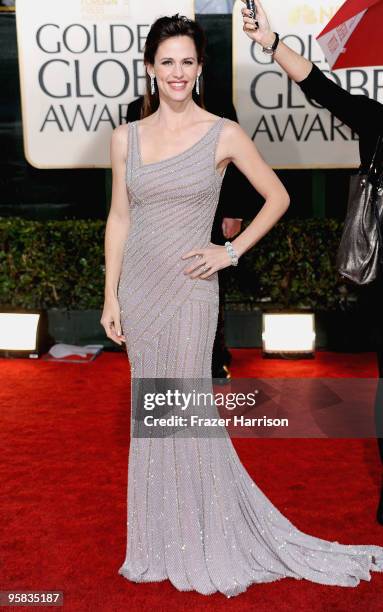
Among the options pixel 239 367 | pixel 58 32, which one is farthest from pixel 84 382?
pixel 58 32

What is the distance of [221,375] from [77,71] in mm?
2850

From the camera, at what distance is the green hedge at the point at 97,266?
6648 mm

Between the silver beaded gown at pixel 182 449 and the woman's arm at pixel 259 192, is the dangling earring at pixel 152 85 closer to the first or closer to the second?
the silver beaded gown at pixel 182 449

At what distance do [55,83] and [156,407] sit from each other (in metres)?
4.43

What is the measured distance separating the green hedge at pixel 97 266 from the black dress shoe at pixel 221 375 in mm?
1222

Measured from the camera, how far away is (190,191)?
2947 millimetres

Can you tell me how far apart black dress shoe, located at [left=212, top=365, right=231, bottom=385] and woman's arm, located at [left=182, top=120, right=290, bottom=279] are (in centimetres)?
266

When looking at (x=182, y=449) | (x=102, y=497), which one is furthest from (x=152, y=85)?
(x=102, y=497)

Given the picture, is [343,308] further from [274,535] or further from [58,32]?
[274,535]

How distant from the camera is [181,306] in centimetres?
304

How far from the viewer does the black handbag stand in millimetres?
3268

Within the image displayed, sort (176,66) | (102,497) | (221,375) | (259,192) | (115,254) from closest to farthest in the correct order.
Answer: (176,66)
(259,192)
(115,254)
(102,497)
(221,375)

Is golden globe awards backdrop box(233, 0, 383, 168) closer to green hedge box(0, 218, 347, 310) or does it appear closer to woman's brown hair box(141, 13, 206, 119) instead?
green hedge box(0, 218, 347, 310)

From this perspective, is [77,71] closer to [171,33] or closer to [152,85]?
[152,85]
